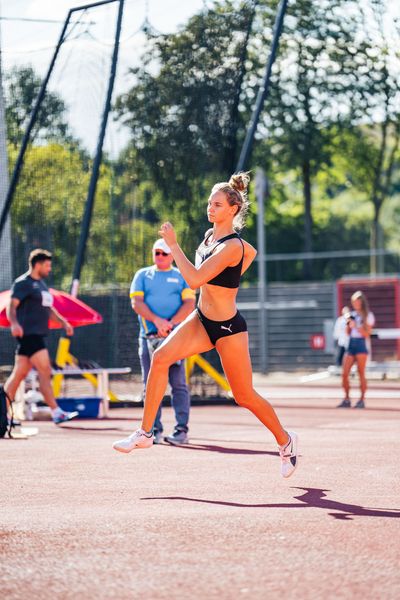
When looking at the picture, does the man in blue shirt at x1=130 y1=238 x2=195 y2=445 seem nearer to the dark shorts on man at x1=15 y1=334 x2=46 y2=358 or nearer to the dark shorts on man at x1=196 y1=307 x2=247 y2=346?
the dark shorts on man at x1=15 y1=334 x2=46 y2=358

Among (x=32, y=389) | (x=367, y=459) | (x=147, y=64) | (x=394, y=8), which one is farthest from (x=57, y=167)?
(x=367, y=459)

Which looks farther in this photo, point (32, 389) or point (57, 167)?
point (57, 167)

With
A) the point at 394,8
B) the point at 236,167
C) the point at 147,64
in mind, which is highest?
the point at 394,8

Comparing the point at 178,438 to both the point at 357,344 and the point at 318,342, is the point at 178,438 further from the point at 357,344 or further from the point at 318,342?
the point at 318,342

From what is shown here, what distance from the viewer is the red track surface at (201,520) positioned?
560 centimetres

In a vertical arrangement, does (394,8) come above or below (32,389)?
above

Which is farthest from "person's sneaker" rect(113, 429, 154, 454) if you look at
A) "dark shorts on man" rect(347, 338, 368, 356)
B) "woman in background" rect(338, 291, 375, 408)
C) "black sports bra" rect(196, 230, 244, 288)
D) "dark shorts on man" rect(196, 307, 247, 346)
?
"dark shorts on man" rect(347, 338, 368, 356)

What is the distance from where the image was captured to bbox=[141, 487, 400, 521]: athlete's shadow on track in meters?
7.48

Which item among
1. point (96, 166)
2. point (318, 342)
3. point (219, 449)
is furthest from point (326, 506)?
point (318, 342)

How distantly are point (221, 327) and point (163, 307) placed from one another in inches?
149

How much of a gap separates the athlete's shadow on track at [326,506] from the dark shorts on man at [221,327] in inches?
46.7

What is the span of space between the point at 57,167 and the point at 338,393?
6.40 metres

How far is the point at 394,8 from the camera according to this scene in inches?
949

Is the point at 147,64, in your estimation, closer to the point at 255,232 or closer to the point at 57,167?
the point at 57,167
